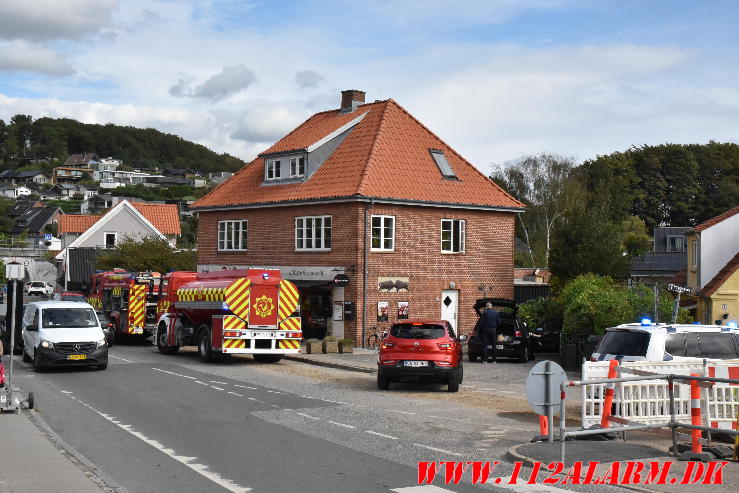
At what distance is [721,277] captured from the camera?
32.4 meters

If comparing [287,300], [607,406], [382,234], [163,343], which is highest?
[382,234]

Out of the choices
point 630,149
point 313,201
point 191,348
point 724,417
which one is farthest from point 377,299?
point 630,149

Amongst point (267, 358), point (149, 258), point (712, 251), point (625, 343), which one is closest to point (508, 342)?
point (267, 358)

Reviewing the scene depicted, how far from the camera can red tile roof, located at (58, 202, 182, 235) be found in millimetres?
88456

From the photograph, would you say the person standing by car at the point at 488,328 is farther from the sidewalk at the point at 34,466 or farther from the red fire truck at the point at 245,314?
the sidewalk at the point at 34,466

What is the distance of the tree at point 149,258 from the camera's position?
176ft

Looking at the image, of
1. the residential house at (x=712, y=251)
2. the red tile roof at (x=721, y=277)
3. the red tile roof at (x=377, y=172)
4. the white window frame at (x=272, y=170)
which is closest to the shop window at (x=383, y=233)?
the red tile roof at (x=377, y=172)

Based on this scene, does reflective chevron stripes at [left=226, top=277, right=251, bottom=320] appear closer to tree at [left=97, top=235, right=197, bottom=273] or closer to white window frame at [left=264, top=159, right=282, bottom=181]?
white window frame at [left=264, top=159, right=282, bottom=181]

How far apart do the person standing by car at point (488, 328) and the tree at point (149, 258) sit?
→ 2856 cm

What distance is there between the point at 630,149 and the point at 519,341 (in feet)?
191

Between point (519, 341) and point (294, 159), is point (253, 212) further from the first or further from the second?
point (519, 341)

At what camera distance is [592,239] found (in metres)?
37.3

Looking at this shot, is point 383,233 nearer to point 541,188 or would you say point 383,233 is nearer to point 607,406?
point 607,406

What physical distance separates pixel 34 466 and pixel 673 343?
960 centimetres
